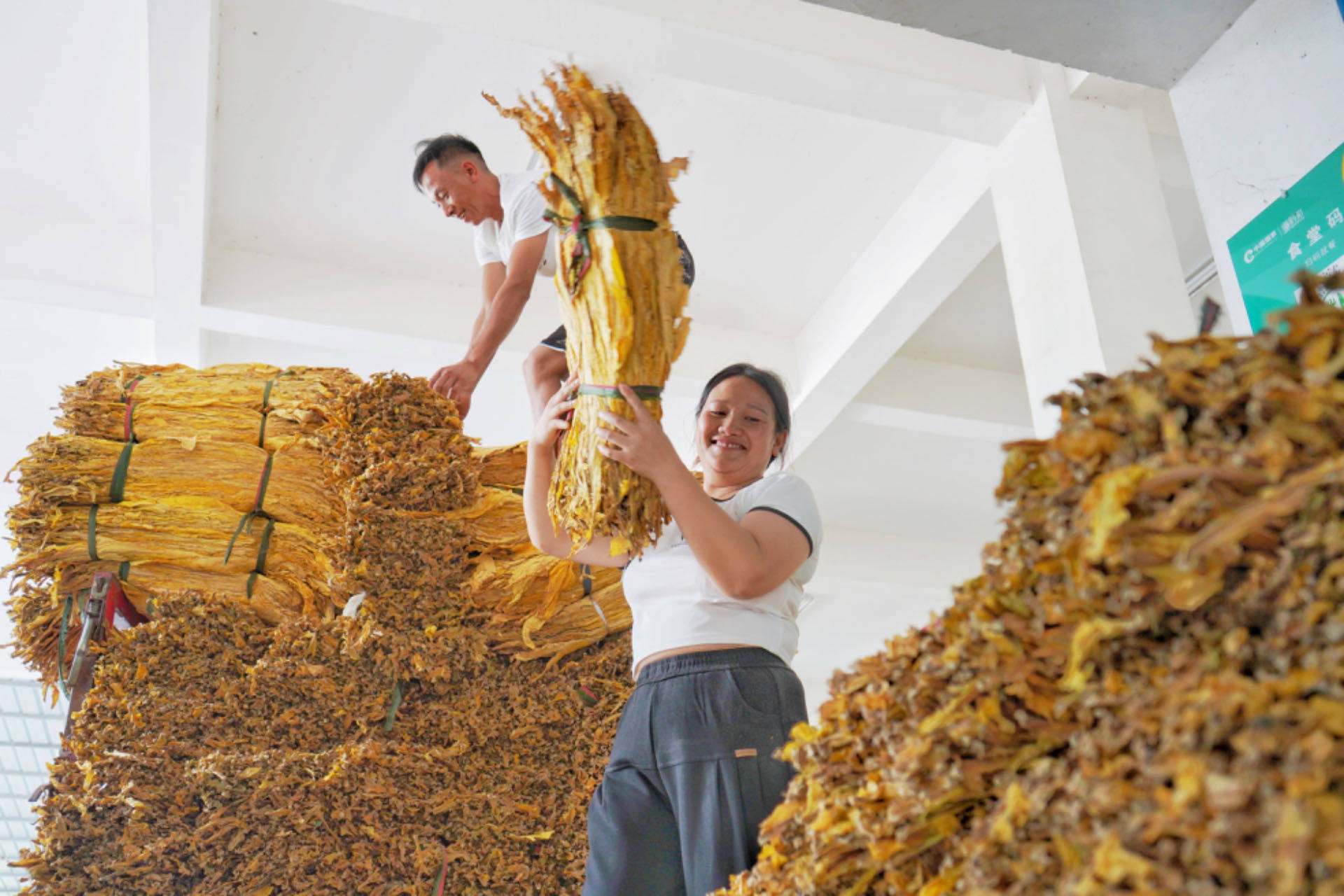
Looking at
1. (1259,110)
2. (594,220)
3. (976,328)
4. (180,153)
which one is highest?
(976,328)

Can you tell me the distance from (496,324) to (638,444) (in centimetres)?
Result: 117

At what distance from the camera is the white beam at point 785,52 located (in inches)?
113

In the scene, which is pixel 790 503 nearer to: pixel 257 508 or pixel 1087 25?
pixel 1087 25

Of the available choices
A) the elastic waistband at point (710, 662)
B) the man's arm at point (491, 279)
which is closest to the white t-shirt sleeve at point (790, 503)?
the elastic waistband at point (710, 662)

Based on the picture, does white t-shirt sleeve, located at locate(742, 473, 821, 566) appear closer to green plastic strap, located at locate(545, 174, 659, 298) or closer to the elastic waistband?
the elastic waistband

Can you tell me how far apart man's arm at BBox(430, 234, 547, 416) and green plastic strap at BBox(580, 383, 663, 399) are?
3.19ft

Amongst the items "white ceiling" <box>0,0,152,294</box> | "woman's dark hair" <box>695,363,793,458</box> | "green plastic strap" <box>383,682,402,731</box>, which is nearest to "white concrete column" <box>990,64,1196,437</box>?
"woman's dark hair" <box>695,363,793,458</box>

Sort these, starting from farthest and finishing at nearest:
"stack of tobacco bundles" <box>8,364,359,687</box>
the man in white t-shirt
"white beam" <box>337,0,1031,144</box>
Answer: "white beam" <box>337,0,1031,144</box> < the man in white t-shirt < "stack of tobacco bundles" <box>8,364,359,687</box>

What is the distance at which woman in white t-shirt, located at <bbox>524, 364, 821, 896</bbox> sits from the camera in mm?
1390

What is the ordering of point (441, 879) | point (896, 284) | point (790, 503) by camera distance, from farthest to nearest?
point (896, 284) → point (441, 879) → point (790, 503)

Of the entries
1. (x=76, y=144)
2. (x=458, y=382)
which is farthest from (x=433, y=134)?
(x=458, y=382)

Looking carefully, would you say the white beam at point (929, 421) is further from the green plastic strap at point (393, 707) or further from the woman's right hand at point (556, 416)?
the woman's right hand at point (556, 416)

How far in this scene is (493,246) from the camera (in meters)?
2.79

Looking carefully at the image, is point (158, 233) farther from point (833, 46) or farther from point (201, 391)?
point (833, 46)
